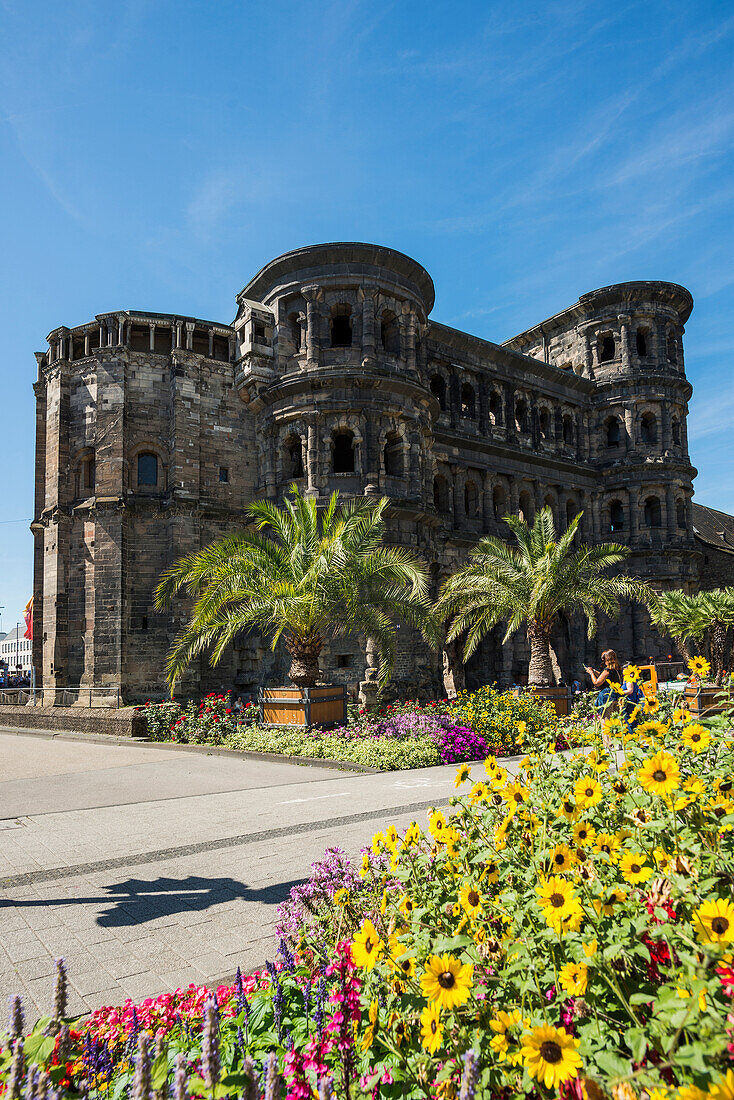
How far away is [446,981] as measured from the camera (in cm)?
195

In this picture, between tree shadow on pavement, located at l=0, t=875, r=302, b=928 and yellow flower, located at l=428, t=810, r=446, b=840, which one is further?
tree shadow on pavement, located at l=0, t=875, r=302, b=928

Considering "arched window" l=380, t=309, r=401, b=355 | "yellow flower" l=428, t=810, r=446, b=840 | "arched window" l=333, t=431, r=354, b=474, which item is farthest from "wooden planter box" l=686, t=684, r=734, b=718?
"arched window" l=380, t=309, r=401, b=355

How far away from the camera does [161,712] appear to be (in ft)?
52.5

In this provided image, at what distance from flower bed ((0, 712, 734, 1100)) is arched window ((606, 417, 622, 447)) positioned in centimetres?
3128

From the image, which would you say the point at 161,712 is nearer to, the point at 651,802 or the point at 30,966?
the point at 30,966

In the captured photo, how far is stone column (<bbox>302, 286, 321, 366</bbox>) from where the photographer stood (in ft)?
70.9

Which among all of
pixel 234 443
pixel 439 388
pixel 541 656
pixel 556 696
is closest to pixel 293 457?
pixel 234 443

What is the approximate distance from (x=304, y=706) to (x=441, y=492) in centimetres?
1414

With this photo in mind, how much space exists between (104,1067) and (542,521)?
17.0m

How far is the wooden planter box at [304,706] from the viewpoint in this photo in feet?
46.4

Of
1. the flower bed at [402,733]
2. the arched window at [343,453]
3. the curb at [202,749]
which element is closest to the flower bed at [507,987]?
the curb at [202,749]

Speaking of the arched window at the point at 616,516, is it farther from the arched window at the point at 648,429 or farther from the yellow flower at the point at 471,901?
the yellow flower at the point at 471,901

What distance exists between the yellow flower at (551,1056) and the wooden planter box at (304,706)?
12618 mm

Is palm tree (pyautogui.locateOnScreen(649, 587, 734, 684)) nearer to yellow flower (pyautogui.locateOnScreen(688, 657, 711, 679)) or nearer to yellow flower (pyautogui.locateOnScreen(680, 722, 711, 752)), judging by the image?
yellow flower (pyautogui.locateOnScreen(688, 657, 711, 679))
